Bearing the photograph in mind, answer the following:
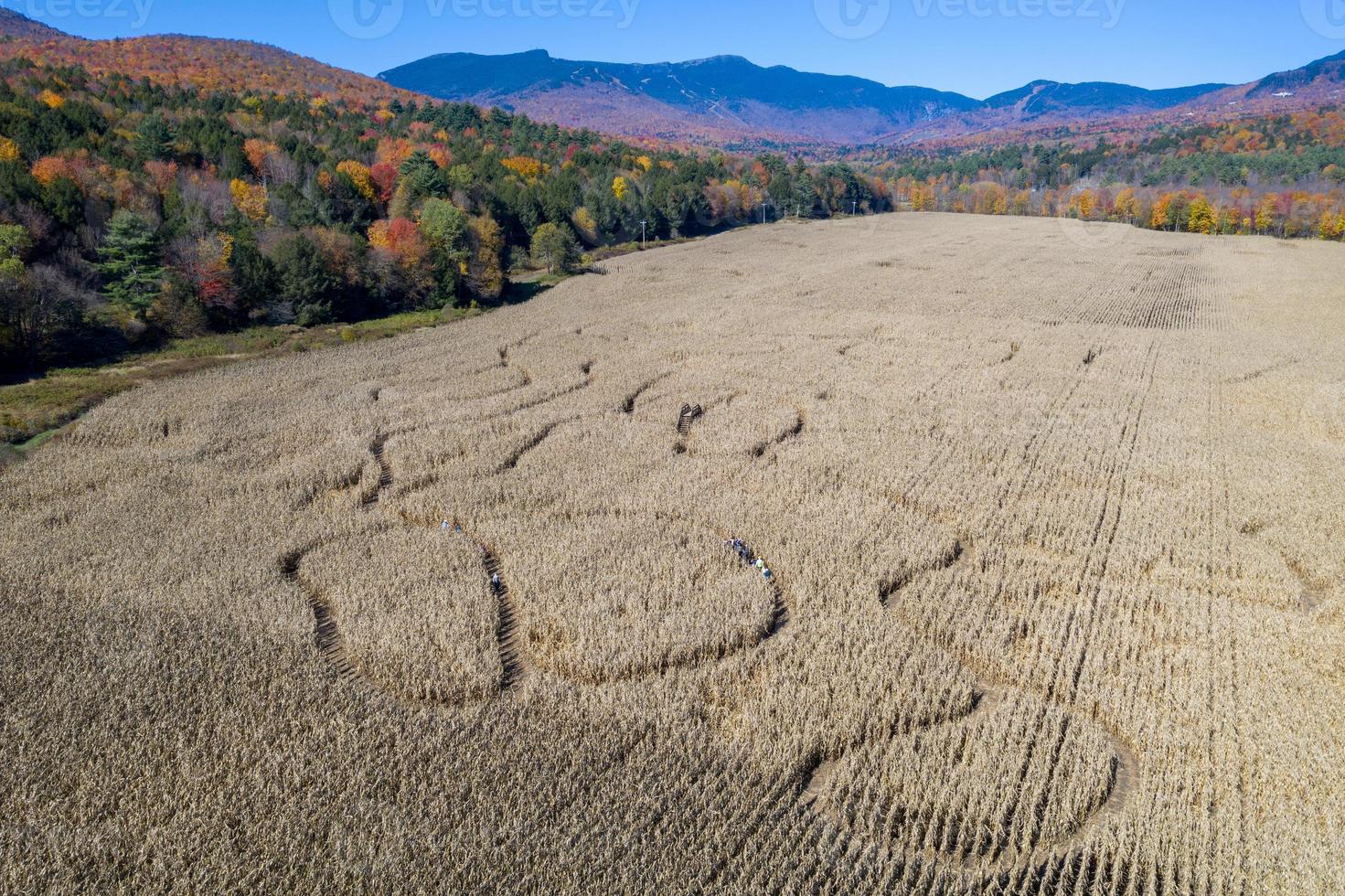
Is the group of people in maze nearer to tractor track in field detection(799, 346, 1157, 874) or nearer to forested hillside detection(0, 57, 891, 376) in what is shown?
tractor track in field detection(799, 346, 1157, 874)

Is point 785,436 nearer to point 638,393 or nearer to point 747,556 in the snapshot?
point 638,393

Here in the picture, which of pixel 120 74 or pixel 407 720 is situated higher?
pixel 120 74

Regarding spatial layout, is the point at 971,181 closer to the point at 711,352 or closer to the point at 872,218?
the point at 872,218

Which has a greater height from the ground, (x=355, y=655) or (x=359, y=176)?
(x=359, y=176)

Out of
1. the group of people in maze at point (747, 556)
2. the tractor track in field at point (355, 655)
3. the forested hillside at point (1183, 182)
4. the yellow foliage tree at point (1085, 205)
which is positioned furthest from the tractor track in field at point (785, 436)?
the yellow foliage tree at point (1085, 205)

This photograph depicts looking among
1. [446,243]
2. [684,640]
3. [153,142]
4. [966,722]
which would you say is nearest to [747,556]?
[684,640]

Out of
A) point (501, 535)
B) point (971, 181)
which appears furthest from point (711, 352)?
point (971, 181)
